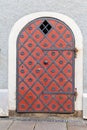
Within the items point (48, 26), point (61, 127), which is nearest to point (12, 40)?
point (48, 26)

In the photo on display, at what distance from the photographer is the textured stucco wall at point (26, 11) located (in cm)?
813

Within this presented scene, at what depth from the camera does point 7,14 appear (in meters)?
8.24

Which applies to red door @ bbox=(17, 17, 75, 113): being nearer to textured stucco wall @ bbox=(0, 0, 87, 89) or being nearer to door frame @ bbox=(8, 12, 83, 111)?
door frame @ bbox=(8, 12, 83, 111)

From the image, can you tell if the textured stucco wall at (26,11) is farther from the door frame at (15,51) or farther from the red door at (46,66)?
the red door at (46,66)

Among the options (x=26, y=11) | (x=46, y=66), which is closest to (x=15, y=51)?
(x=46, y=66)

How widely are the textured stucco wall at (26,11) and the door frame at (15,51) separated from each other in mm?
103

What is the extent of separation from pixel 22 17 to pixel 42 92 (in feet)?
6.55

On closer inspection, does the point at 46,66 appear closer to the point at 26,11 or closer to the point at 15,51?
the point at 15,51

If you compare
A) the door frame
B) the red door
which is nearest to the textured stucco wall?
the door frame

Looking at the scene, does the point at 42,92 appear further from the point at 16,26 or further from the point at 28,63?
the point at 16,26

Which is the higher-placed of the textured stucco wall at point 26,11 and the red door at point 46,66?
the textured stucco wall at point 26,11

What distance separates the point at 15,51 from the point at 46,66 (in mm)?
888

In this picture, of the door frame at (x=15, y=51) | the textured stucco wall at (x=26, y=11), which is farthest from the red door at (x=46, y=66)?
the textured stucco wall at (x=26, y=11)

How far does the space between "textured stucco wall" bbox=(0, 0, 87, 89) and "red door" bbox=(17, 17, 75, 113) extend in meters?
0.31
